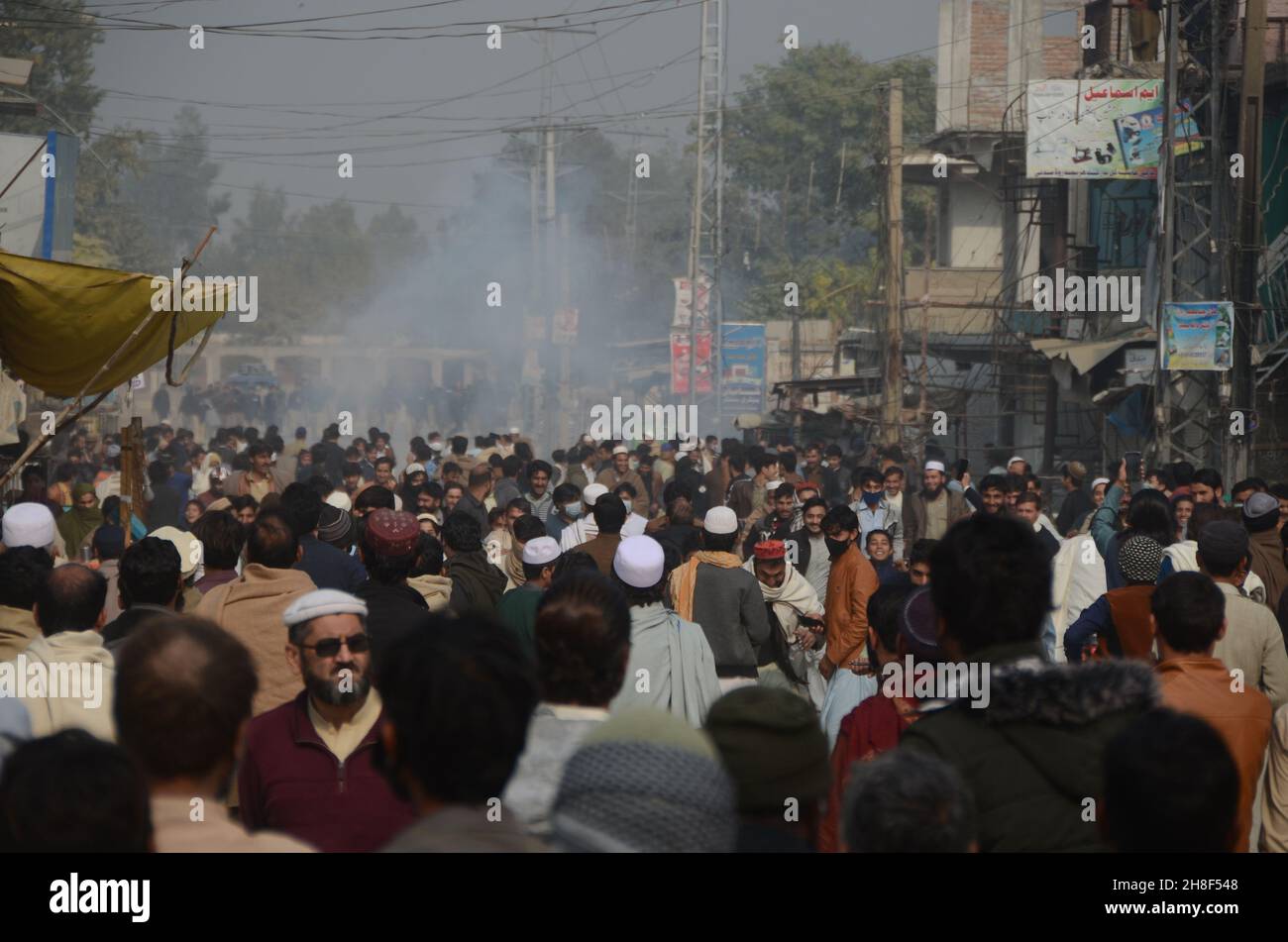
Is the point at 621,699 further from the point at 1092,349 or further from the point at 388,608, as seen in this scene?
the point at 1092,349

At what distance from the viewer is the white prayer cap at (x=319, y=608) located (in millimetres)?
4102

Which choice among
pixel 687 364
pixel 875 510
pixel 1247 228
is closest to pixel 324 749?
pixel 875 510

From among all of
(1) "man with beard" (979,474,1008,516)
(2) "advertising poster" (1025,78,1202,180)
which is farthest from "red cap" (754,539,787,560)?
(2) "advertising poster" (1025,78,1202,180)

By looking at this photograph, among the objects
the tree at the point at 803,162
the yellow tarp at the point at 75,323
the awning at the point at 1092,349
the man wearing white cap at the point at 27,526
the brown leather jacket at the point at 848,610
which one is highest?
the tree at the point at 803,162

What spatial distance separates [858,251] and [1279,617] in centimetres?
5003

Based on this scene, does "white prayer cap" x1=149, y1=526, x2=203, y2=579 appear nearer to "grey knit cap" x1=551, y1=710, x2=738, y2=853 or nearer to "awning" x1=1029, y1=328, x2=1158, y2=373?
"grey knit cap" x1=551, y1=710, x2=738, y2=853

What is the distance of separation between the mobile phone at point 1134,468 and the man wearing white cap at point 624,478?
187 inches

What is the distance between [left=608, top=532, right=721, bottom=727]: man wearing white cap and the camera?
565 centimetres

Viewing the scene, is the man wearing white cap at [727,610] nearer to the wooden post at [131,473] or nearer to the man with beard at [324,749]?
the man with beard at [324,749]

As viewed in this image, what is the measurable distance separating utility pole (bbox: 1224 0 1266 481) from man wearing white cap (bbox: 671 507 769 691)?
34.5ft

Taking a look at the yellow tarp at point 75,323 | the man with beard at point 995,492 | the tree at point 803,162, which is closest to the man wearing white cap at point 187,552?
the yellow tarp at point 75,323

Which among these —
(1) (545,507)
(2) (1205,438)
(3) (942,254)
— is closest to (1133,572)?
(1) (545,507)

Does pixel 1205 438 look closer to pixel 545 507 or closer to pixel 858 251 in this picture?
pixel 545 507

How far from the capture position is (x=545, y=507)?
12898 mm
